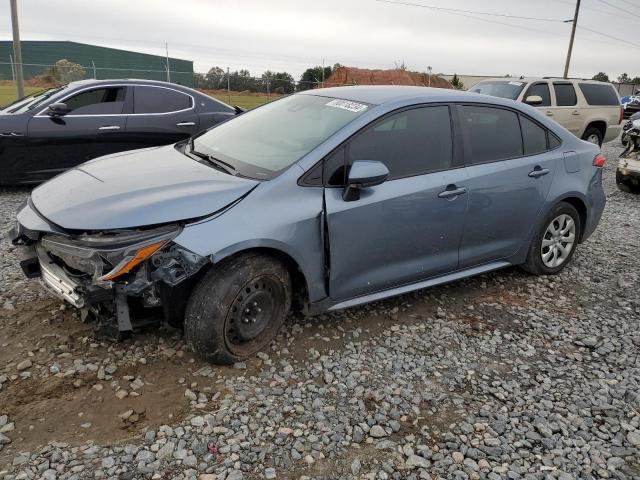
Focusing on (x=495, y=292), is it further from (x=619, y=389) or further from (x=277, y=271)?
(x=277, y=271)

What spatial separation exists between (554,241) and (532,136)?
102 cm

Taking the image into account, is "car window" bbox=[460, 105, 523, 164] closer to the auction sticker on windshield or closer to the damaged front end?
the auction sticker on windshield

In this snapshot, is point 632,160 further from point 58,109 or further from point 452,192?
point 58,109

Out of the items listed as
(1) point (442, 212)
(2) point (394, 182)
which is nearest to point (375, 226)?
(2) point (394, 182)

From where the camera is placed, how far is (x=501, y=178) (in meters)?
4.08

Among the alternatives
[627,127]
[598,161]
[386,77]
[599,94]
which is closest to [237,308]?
[598,161]

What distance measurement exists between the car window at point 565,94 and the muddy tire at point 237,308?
10.3 m

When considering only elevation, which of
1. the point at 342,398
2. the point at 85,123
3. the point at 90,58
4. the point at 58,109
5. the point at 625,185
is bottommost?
the point at 342,398

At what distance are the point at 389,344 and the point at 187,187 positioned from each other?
1717mm

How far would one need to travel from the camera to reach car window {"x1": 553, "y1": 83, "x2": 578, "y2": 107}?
37.2 ft

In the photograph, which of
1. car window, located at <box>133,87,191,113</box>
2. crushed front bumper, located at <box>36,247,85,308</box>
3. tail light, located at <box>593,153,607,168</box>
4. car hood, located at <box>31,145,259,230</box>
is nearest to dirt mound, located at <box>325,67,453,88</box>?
car window, located at <box>133,87,191,113</box>

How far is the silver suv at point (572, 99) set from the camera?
35.7ft

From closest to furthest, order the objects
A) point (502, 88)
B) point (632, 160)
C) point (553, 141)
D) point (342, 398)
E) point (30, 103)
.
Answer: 1. point (342, 398)
2. point (553, 141)
3. point (30, 103)
4. point (632, 160)
5. point (502, 88)

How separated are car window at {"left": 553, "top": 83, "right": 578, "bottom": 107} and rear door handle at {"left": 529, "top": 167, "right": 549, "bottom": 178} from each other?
26.2 feet
